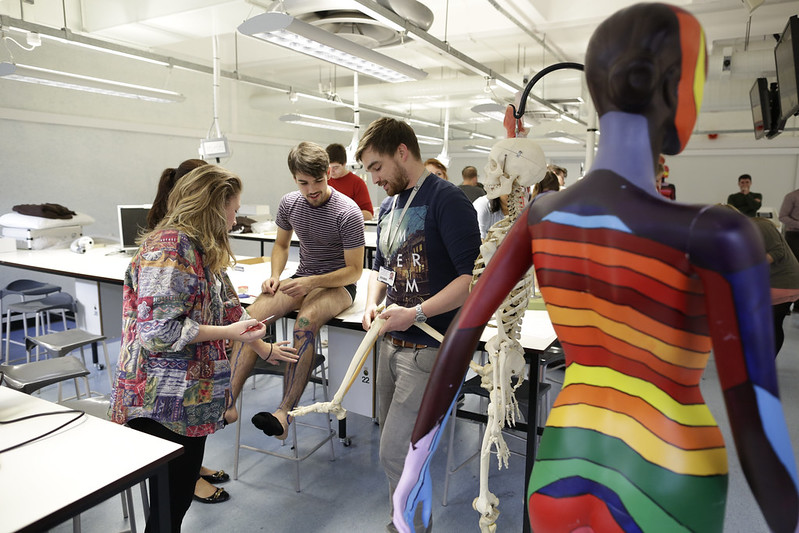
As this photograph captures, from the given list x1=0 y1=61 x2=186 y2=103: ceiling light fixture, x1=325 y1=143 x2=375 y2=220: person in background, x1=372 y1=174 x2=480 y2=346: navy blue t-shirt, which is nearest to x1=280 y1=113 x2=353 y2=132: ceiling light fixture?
x1=0 y1=61 x2=186 y2=103: ceiling light fixture

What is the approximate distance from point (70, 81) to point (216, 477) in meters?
3.84

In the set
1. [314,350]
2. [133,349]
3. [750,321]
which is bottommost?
[314,350]

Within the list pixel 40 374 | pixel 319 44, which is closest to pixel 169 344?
pixel 40 374

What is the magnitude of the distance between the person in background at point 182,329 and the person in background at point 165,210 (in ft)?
0.87

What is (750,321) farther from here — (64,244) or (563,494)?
(64,244)

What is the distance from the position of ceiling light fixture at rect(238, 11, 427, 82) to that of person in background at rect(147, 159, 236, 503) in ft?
3.70

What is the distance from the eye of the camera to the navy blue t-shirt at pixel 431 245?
173cm

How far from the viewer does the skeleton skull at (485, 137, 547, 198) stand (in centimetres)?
123

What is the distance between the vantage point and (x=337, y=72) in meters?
9.26

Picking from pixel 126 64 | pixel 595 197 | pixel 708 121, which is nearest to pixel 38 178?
pixel 126 64

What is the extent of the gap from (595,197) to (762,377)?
0.33 metres

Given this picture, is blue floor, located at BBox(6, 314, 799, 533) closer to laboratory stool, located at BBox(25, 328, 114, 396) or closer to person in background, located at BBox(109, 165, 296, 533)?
person in background, located at BBox(109, 165, 296, 533)

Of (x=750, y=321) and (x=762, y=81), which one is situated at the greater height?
(x=762, y=81)

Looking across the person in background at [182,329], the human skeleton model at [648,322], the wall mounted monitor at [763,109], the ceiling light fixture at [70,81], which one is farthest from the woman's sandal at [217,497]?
the wall mounted monitor at [763,109]
